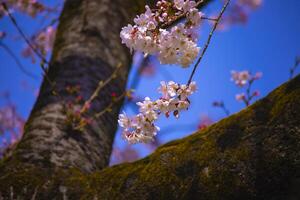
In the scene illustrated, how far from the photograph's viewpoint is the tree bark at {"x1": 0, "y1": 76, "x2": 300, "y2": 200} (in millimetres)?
1250

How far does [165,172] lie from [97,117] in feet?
4.61

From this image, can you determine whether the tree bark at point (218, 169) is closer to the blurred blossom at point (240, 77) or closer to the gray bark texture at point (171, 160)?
the gray bark texture at point (171, 160)

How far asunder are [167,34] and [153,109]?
0.37m

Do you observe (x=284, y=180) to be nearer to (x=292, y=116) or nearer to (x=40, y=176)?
(x=292, y=116)

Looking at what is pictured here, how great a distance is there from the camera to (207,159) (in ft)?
4.68

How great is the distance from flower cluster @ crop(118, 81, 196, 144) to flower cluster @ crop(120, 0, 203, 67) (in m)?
0.14

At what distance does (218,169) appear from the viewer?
4.48 ft

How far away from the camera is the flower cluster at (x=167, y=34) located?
60.4 inches

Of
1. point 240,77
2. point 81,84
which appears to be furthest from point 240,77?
point 81,84

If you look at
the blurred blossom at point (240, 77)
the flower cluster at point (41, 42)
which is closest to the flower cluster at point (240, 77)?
the blurred blossom at point (240, 77)

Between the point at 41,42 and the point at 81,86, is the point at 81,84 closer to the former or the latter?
the point at 81,86


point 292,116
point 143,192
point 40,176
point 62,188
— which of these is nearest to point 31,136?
point 40,176

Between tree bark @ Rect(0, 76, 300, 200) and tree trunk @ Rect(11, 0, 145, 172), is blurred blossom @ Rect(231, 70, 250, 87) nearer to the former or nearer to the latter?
tree trunk @ Rect(11, 0, 145, 172)

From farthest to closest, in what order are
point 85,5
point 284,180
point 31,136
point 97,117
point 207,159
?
point 85,5, point 97,117, point 31,136, point 207,159, point 284,180
